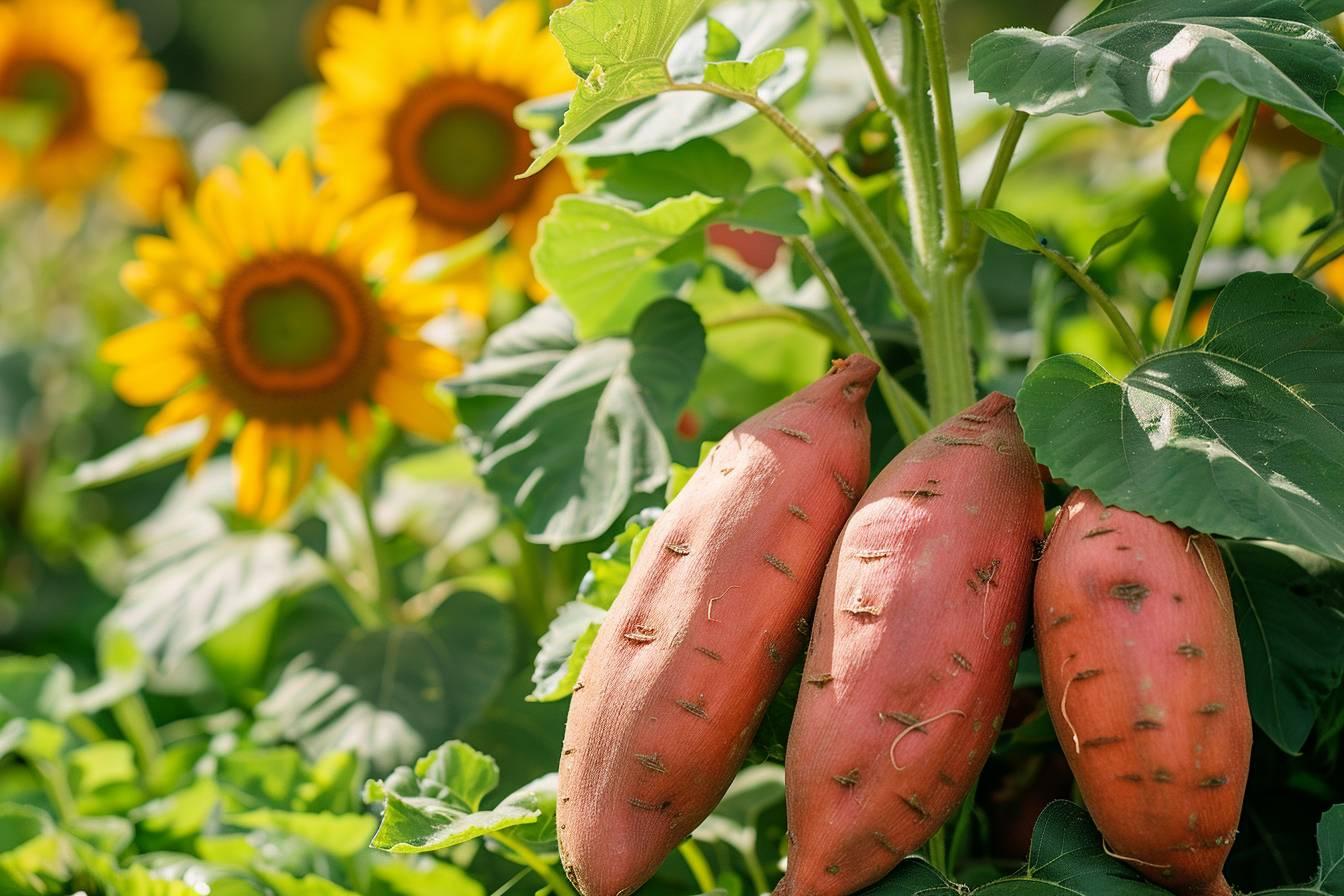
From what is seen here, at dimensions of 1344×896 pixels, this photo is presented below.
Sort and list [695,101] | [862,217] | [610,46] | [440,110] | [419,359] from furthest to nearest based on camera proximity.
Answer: [440,110] < [419,359] < [695,101] < [862,217] < [610,46]

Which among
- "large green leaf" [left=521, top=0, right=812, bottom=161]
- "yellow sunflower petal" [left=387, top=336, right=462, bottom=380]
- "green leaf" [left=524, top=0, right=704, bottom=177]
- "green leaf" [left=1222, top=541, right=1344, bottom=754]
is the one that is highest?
"green leaf" [left=524, top=0, right=704, bottom=177]

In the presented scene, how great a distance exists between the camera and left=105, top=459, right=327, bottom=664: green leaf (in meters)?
1.02

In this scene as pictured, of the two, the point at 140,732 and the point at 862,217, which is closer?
the point at 862,217

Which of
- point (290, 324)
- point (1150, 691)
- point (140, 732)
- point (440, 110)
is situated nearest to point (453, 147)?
point (440, 110)

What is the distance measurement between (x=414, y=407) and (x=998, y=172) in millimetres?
557

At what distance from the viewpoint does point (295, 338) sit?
108 cm

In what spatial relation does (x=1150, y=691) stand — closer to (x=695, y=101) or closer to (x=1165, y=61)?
(x=1165, y=61)

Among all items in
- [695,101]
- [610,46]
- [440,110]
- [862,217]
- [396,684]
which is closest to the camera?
[610,46]

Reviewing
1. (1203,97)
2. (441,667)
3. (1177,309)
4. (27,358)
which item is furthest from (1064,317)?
(27,358)

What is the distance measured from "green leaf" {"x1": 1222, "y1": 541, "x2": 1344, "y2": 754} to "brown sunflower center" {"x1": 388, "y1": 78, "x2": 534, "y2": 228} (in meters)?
0.75

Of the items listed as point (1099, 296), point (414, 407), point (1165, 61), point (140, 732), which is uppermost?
point (1165, 61)

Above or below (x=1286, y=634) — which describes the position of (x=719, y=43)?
above

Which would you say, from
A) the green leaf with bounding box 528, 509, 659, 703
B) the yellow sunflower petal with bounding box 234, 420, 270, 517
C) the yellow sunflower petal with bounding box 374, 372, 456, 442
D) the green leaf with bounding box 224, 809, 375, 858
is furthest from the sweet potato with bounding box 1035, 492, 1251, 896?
the yellow sunflower petal with bounding box 234, 420, 270, 517

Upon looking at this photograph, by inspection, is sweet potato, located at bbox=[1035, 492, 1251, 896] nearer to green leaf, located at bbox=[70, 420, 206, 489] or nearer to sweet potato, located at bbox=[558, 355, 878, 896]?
sweet potato, located at bbox=[558, 355, 878, 896]
